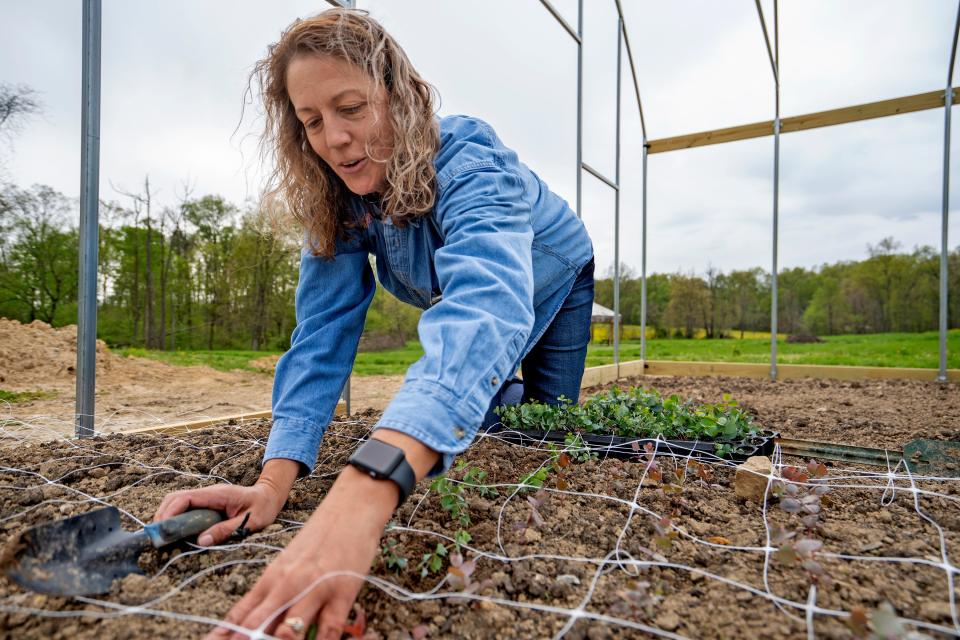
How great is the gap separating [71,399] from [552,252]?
307cm

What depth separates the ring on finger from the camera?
1.93 ft

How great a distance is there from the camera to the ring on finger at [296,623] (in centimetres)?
59

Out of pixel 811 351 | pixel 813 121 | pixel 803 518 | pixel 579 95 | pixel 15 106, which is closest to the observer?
pixel 803 518

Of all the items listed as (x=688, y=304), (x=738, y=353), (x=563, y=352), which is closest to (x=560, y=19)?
(x=563, y=352)

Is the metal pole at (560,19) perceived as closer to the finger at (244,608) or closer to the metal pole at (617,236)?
the metal pole at (617,236)

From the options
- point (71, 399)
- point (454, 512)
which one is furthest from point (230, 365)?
point (454, 512)

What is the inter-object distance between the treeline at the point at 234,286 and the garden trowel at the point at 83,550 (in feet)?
2.97

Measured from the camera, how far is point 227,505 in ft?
3.32

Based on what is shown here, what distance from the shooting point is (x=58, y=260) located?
2672 mm

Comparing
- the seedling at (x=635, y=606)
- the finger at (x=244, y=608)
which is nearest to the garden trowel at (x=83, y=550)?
the finger at (x=244, y=608)

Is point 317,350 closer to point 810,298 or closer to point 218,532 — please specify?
point 218,532

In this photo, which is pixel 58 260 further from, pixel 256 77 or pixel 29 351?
pixel 256 77

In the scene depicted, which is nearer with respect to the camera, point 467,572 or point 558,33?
point 467,572

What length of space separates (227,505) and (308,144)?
0.87m
